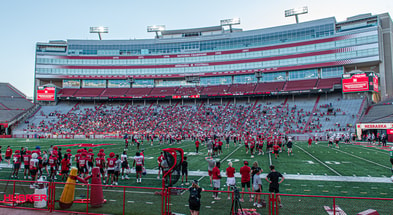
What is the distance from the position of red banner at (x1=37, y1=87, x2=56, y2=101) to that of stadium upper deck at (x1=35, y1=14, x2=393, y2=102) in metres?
1.98

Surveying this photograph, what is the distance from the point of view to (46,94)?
62.2 metres

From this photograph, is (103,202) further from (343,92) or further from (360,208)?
(343,92)

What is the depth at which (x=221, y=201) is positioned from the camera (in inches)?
364

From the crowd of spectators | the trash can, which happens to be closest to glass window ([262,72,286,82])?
the crowd of spectators

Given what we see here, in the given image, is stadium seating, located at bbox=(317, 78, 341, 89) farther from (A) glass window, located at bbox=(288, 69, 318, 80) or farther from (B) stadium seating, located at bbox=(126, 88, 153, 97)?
(B) stadium seating, located at bbox=(126, 88, 153, 97)

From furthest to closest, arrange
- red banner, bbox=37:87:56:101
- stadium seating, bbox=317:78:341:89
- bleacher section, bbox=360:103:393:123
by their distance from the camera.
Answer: red banner, bbox=37:87:56:101 < stadium seating, bbox=317:78:341:89 < bleacher section, bbox=360:103:393:123

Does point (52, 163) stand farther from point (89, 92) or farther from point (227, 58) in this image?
point (89, 92)

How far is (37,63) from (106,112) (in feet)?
78.8

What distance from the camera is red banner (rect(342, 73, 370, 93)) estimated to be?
45750 millimetres

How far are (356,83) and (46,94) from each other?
64.1 metres

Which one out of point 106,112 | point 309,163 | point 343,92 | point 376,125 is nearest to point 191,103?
point 106,112

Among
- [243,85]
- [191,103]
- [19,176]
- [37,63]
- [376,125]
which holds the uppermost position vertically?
[37,63]

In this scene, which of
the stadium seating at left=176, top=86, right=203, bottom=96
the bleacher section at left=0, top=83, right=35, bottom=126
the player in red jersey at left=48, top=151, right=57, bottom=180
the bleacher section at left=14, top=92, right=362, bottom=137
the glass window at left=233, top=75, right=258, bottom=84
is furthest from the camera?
the glass window at left=233, top=75, right=258, bottom=84

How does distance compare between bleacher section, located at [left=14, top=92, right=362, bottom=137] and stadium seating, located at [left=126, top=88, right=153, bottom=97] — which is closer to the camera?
bleacher section, located at [left=14, top=92, right=362, bottom=137]
